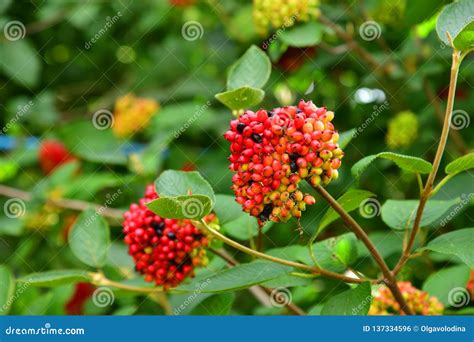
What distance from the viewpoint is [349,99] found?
113 inches

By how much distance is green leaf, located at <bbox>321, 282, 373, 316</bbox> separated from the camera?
4.77 feet

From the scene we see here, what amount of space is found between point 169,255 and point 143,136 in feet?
6.66

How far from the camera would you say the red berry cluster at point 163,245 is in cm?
161

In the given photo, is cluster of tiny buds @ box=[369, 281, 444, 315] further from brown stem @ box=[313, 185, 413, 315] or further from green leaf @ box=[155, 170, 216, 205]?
green leaf @ box=[155, 170, 216, 205]

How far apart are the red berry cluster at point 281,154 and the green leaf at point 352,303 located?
29 cm

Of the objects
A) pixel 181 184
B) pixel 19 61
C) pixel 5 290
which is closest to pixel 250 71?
pixel 181 184

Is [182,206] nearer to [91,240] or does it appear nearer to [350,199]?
[350,199]

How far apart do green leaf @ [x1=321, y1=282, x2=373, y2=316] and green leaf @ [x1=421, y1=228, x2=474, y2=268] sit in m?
0.16

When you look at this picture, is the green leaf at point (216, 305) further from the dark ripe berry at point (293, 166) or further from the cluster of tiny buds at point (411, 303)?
the dark ripe berry at point (293, 166)

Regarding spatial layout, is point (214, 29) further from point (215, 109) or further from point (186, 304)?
point (186, 304)

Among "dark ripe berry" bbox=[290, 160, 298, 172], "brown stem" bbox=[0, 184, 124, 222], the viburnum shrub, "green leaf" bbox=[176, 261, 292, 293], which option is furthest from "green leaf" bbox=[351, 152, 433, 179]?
"brown stem" bbox=[0, 184, 124, 222]

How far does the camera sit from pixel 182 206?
4.15 feet

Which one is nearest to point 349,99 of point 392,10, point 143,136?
point 392,10

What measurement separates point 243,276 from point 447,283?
74cm
